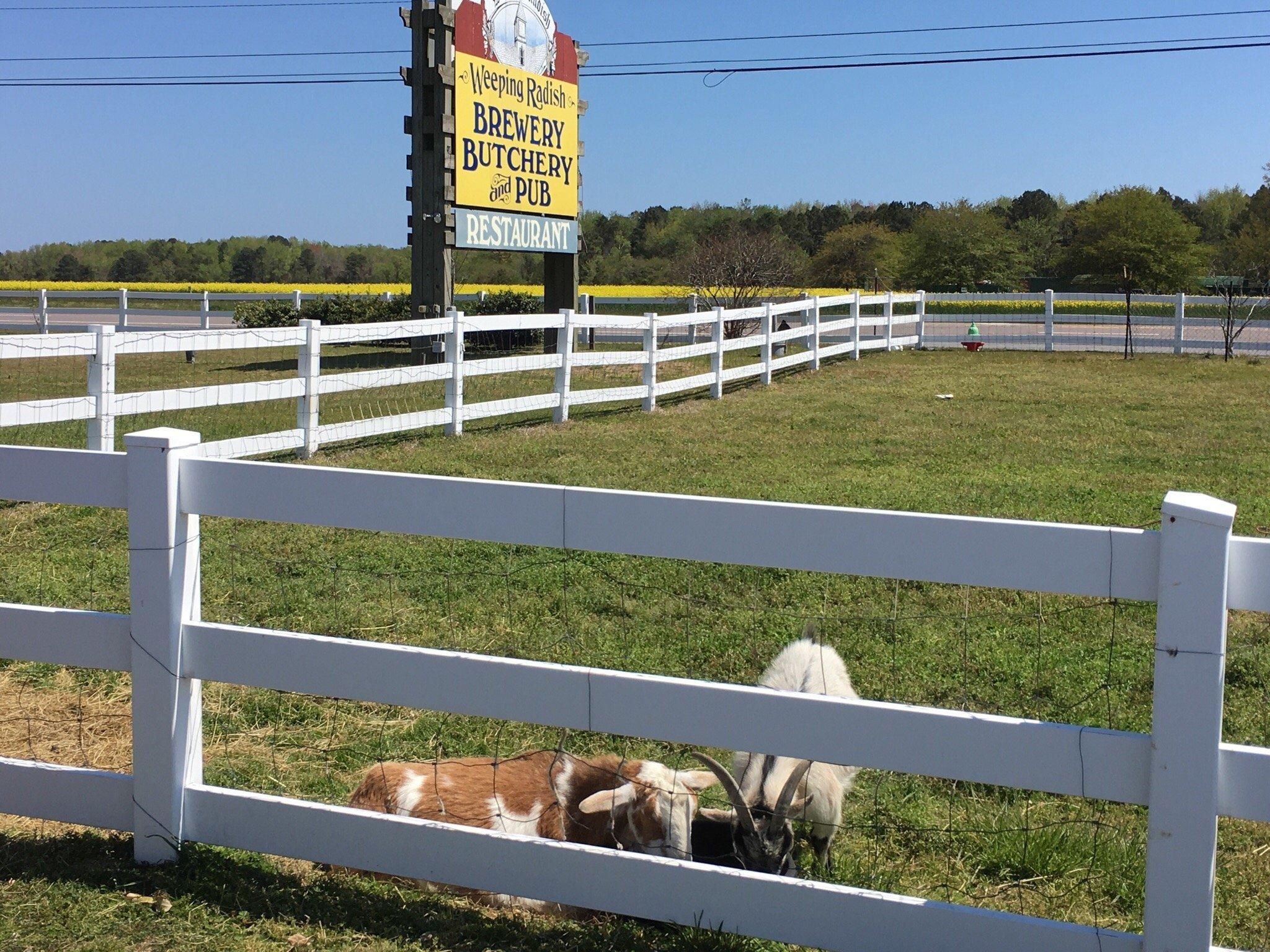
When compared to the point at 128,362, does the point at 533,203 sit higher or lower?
higher

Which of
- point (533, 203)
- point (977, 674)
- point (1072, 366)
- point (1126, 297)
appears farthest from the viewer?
point (1126, 297)

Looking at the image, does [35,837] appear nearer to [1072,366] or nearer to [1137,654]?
[1137,654]

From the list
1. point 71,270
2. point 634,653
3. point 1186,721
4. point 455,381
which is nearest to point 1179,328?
point 455,381

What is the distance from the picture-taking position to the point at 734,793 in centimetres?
338

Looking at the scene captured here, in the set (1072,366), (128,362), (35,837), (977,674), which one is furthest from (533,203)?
(35,837)

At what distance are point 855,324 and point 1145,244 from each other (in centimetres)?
4585

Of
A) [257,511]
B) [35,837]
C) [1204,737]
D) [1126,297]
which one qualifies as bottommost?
[35,837]

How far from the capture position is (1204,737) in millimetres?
2494

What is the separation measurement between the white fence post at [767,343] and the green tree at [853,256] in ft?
148

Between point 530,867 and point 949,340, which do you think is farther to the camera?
point 949,340

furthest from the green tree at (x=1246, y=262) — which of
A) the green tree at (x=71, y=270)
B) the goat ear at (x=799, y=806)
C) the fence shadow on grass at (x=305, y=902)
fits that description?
the green tree at (x=71, y=270)

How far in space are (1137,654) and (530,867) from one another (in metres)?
3.45

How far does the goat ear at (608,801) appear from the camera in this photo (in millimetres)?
3549

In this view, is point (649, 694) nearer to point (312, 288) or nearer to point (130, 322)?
point (130, 322)
